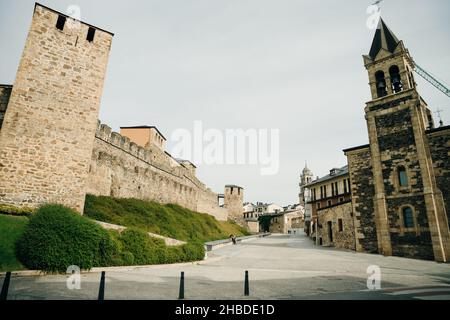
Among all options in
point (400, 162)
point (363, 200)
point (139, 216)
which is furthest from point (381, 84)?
point (139, 216)

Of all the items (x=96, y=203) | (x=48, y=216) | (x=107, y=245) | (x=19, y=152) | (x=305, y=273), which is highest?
(x=19, y=152)

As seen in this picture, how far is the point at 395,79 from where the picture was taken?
21.0 m

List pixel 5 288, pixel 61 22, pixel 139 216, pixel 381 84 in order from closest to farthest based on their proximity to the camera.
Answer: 1. pixel 5 288
2. pixel 61 22
3. pixel 139 216
4. pixel 381 84

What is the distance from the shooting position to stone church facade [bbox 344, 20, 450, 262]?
667 inches

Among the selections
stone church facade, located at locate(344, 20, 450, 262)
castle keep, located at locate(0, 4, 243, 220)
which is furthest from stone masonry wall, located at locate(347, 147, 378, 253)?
castle keep, located at locate(0, 4, 243, 220)

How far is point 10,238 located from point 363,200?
77.4 ft

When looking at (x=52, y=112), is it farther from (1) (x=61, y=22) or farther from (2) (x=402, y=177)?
(2) (x=402, y=177)

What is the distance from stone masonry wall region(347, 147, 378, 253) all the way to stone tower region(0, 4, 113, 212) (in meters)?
21.3

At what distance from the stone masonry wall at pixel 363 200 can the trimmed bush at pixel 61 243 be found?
64.6 feet

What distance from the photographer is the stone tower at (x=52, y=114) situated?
37.4ft
